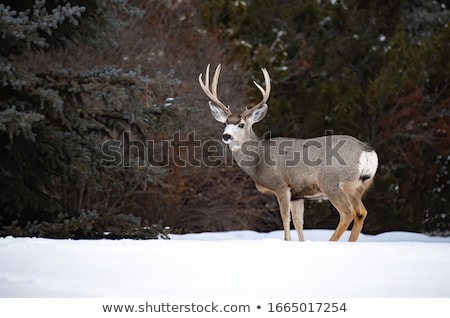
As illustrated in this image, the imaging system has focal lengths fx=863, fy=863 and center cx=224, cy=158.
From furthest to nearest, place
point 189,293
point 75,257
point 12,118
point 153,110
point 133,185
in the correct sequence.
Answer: point 133,185 → point 153,110 → point 12,118 → point 75,257 → point 189,293

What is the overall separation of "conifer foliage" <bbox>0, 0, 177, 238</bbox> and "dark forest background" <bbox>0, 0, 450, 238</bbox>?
2 cm

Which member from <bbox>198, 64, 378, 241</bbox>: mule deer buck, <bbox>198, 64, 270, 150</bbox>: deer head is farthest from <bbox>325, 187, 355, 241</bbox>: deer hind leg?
<bbox>198, 64, 270, 150</bbox>: deer head

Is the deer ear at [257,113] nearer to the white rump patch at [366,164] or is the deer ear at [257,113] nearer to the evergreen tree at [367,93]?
the white rump patch at [366,164]

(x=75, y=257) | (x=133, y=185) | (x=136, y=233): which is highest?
(x=75, y=257)

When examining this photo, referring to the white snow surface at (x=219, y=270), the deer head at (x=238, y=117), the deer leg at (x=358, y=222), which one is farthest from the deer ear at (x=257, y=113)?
the white snow surface at (x=219, y=270)

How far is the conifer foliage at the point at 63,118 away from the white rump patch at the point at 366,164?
293 centimetres

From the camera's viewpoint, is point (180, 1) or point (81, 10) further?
point (180, 1)

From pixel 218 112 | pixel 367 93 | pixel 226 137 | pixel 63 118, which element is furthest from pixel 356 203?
pixel 367 93

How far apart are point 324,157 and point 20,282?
583 cm

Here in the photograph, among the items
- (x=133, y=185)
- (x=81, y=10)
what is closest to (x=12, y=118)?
(x=81, y=10)

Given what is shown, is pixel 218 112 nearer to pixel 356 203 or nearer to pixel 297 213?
pixel 297 213

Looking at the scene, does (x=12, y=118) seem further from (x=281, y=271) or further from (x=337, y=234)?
(x=281, y=271)

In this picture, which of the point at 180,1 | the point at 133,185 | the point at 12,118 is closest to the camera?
the point at 12,118

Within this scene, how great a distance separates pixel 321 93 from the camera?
2338 cm
